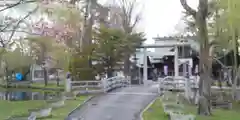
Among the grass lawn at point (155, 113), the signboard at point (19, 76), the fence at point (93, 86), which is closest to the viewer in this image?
the grass lawn at point (155, 113)

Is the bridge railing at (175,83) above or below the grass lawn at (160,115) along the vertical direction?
above

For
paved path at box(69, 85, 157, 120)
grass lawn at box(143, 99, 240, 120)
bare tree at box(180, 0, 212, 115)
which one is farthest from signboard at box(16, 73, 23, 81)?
bare tree at box(180, 0, 212, 115)

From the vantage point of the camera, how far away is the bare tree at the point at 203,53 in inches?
523

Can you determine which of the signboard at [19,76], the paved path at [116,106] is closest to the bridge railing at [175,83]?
the paved path at [116,106]

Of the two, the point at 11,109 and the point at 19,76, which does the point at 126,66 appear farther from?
the point at 19,76

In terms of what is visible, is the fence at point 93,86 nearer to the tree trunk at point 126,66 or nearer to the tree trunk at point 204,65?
the tree trunk at point 204,65

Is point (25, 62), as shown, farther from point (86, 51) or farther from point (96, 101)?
point (96, 101)

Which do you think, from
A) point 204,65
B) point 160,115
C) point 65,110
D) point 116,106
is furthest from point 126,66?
point 160,115

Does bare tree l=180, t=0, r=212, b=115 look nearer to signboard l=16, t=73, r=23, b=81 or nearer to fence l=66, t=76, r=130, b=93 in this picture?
fence l=66, t=76, r=130, b=93

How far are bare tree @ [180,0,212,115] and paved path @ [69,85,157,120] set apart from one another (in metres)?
2.66

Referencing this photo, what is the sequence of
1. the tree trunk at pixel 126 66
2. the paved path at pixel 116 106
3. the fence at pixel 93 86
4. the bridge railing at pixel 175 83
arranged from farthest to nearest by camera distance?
the tree trunk at pixel 126 66
the fence at pixel 93 86
the bridge railing at pixel 175 83
the paved path at pixel 116 106

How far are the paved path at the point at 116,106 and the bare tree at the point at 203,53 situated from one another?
2.66m

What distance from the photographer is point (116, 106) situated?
48.6 ft

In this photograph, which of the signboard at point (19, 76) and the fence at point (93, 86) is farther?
the signboard at point (19, 76)
